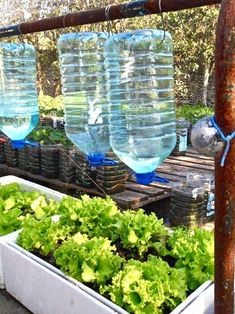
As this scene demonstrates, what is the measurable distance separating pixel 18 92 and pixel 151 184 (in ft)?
6.51

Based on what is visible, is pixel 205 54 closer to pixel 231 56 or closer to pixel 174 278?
pixel 174 278

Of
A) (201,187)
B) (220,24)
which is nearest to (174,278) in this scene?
(220,24)

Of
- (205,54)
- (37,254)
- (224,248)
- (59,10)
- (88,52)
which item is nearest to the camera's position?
(224,248)

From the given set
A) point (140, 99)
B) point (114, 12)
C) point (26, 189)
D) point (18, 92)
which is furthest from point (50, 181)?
point (114, 12)

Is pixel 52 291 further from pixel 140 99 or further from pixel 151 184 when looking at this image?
pixel 151 184

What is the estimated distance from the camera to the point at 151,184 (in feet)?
13.7

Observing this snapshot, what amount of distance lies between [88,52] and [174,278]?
128 cm

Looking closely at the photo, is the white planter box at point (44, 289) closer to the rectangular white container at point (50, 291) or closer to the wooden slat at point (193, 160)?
the rectangular white container at point (50, 291)

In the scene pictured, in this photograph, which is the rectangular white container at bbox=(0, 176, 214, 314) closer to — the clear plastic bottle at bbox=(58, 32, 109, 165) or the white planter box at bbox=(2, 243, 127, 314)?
the white planter box at bbox=(2, 243, 127, 314)

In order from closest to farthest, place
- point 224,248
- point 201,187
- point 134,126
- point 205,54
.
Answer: point 224,248 → point 134,126 → point 201,187 → point 205,54

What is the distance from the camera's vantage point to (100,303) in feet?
5.58

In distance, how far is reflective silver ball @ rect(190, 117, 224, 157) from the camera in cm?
96

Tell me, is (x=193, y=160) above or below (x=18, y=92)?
below

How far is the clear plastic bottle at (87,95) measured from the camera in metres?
1.87
